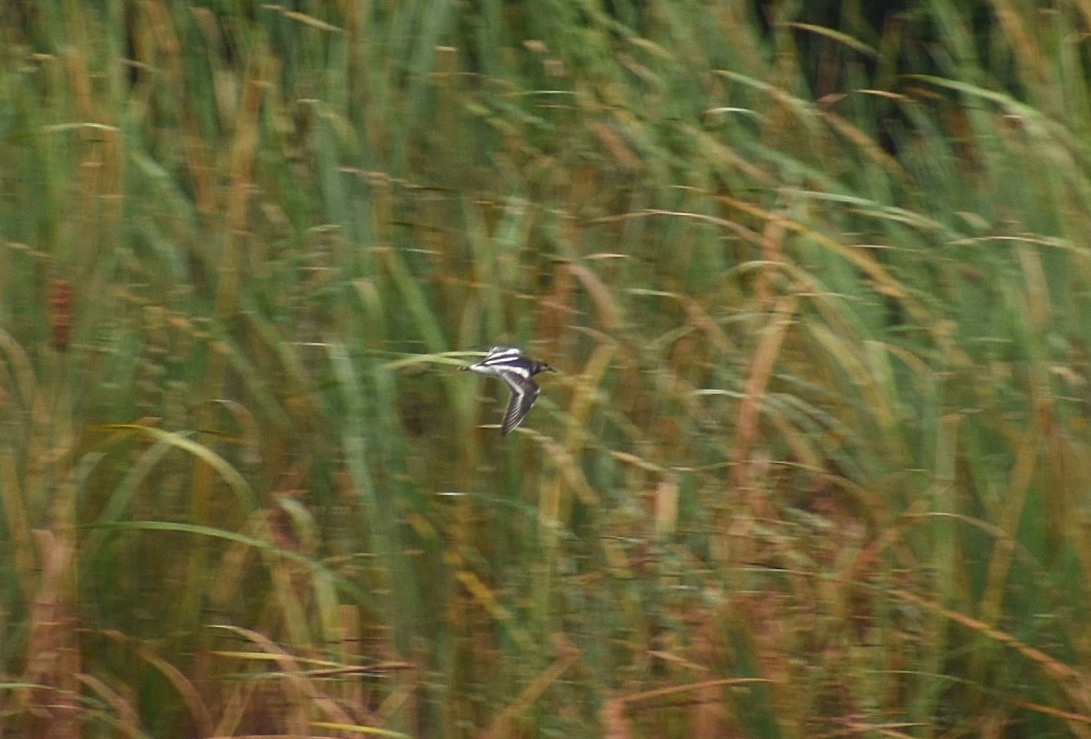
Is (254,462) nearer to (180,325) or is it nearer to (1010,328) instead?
(180,325)

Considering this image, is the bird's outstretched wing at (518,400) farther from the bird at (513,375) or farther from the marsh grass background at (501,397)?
the marsh grass background at (501,397)

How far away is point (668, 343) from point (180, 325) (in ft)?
2.86

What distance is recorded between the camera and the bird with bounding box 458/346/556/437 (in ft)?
9.27

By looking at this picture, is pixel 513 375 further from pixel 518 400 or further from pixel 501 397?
pixel 501 397

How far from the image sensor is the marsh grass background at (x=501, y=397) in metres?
2.78

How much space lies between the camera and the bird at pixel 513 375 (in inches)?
111

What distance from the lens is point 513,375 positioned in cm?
288

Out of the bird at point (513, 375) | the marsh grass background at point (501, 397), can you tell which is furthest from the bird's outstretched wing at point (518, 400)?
the marsh grass background at point (501, 397)

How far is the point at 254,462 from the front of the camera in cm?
306

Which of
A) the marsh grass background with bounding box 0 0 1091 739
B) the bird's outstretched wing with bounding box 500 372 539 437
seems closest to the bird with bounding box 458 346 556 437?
the bird's outstretched wing with bounding box 500 372 539 437

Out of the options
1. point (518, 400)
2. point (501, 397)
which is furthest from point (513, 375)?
point (501, 397)

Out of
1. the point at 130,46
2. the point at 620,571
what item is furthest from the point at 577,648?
the point at 130,46

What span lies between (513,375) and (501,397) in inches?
10.5

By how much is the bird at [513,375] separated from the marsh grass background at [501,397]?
117mm
